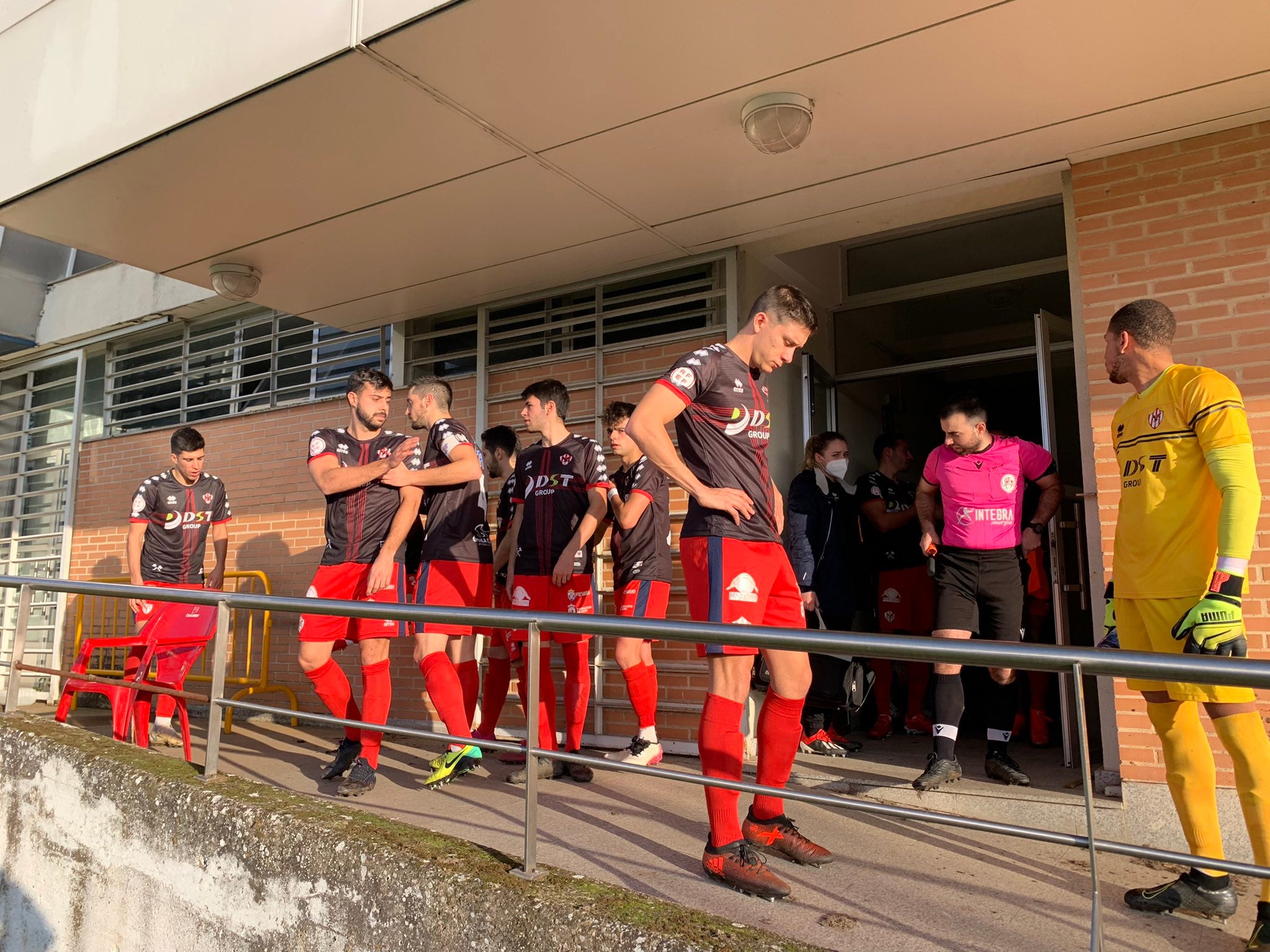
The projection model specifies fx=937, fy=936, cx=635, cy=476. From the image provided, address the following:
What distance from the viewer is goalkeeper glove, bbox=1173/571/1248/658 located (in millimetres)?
2744

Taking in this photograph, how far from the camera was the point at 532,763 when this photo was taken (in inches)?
112

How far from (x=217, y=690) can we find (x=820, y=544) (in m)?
3.50

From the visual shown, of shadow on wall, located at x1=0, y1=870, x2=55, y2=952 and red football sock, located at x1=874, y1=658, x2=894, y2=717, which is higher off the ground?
red football sock, located at x1=874, y1=658, x2=894, y2=717

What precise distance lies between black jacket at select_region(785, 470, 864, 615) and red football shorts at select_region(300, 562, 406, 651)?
2.35m

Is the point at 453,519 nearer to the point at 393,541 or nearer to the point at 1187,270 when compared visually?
the point at 393,541

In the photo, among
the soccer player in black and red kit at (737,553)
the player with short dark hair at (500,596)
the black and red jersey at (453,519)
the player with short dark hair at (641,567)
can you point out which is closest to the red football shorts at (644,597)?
the player with short dark hair at (641,567)

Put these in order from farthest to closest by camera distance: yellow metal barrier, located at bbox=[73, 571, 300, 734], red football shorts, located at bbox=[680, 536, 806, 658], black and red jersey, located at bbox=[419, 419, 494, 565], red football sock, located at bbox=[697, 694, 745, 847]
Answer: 1. yellow metal barrier, located at bbox=[73, 571, 300, 734]
2. black and red jersey, located at bbox=[419, 419, 494, 565]
3. red football shorts, located at bbox=[680, 536, 806, 658]
4. red football sock, located at bbox=[697, 694, 745, 847]

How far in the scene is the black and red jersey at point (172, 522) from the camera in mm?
6496

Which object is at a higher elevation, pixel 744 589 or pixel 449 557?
pixel 449 557

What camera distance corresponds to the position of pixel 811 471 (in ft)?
19.3

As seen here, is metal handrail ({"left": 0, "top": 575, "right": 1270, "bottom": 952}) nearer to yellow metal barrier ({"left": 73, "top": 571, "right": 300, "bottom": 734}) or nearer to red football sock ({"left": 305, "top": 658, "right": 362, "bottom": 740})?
red football sock ({"left": 305, "top": 658, "right": 362, "bottom": 740})

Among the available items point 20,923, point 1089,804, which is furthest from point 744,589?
point 20,923

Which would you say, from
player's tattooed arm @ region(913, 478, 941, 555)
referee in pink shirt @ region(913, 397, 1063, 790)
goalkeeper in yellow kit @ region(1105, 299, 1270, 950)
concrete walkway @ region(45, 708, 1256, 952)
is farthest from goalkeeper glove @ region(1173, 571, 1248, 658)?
player's tattooed arm @ region(913, 478, 941, 555)

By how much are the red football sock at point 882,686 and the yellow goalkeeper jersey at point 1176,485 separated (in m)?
3.35
